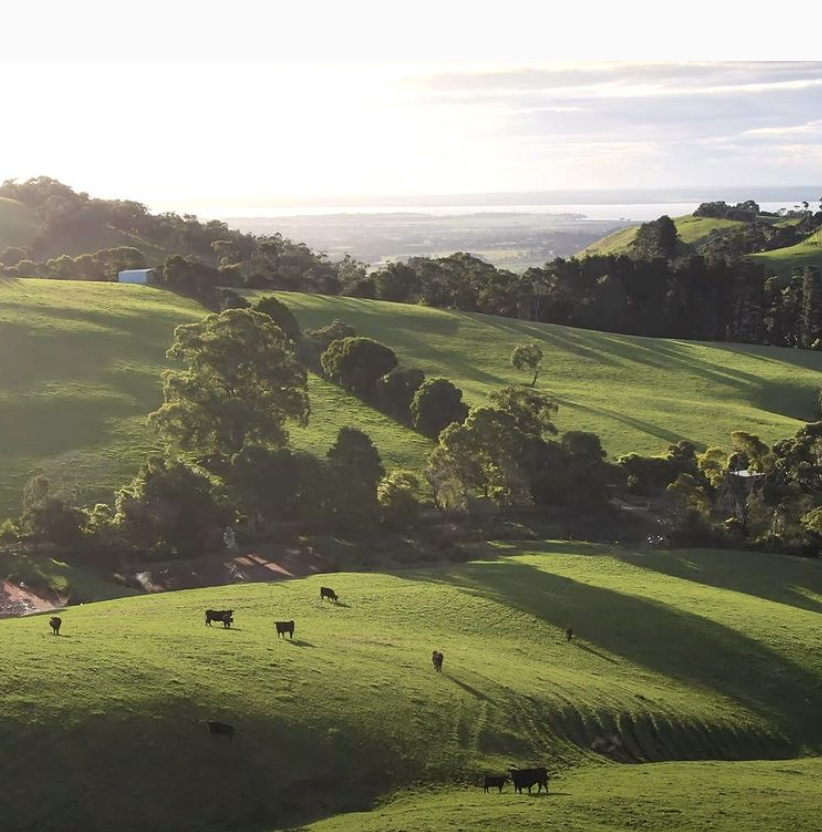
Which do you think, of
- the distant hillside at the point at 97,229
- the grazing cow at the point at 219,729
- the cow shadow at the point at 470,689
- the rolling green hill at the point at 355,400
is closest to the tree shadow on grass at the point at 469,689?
the cow shadow at the point at 470,689

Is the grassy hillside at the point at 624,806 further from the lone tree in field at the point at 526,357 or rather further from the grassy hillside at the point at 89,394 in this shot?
the lone tree in field at the point at 526,357

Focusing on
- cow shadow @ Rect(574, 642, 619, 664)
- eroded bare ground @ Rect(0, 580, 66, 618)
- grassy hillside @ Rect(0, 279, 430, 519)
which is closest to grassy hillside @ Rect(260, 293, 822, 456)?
grassy hillside @ Rect(0, 279, 430, 519)

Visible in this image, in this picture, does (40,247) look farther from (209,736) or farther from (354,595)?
(209,736)

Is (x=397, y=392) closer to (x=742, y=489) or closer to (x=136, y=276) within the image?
(x=742, y=489)

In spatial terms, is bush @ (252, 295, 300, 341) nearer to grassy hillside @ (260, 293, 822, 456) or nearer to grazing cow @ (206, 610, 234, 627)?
grassy hillside @ (260, 293, 822, 456)

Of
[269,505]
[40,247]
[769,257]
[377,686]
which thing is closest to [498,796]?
[377,686]

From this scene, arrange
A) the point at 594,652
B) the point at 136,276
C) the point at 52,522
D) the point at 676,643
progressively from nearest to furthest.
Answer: the point at 594,652, the point at 676,643, the point at 52,522, the point at 136,276

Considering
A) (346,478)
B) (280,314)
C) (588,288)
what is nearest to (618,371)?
(280,314)
